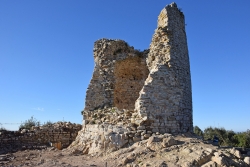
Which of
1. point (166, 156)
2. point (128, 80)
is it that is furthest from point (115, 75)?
point (166, 156)

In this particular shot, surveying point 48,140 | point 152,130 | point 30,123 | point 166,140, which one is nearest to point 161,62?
point 152,130

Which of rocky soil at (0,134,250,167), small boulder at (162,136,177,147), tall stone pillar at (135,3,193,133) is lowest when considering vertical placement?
rocky soil at (0,134,250,167)

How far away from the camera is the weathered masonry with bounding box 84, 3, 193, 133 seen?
24.3 feet

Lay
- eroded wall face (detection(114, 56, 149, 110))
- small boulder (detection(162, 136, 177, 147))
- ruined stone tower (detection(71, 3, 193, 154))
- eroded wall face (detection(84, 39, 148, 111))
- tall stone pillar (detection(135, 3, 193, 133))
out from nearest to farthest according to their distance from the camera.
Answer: small boulder (detection(162, 136, 177, 147))
ruined stone tower (detection(71, 3, 193, 154))
tall stone pillar (detection(135, 3, 193, 133))
eroded wall face (detection(84, 39, 148, 111))
eroded wall face (detection(114, 56, 149, 110))

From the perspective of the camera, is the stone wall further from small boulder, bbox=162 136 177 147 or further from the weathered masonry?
small boulder, bbox=162 136 177 147

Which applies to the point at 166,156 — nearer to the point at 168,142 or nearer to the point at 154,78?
the point at 168,142

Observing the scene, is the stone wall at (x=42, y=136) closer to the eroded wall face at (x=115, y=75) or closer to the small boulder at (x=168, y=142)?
the eroded wall face at (x=115, y=75)

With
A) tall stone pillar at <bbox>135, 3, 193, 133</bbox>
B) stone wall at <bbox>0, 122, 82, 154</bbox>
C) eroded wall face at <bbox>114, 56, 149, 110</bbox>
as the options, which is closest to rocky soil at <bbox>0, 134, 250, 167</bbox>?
tall stone pillar at <bbox>135, 3, 193, 133</bbox>

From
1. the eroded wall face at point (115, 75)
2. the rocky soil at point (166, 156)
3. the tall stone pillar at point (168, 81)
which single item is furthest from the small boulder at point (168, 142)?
the eroded wall face at point (115, 75)

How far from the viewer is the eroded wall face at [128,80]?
11.6m

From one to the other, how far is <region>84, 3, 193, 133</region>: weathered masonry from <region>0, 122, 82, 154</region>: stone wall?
308 centimetres

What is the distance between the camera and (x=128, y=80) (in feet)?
40.3

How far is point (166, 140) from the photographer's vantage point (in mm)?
6066

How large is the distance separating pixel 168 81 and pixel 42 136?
808 cm
